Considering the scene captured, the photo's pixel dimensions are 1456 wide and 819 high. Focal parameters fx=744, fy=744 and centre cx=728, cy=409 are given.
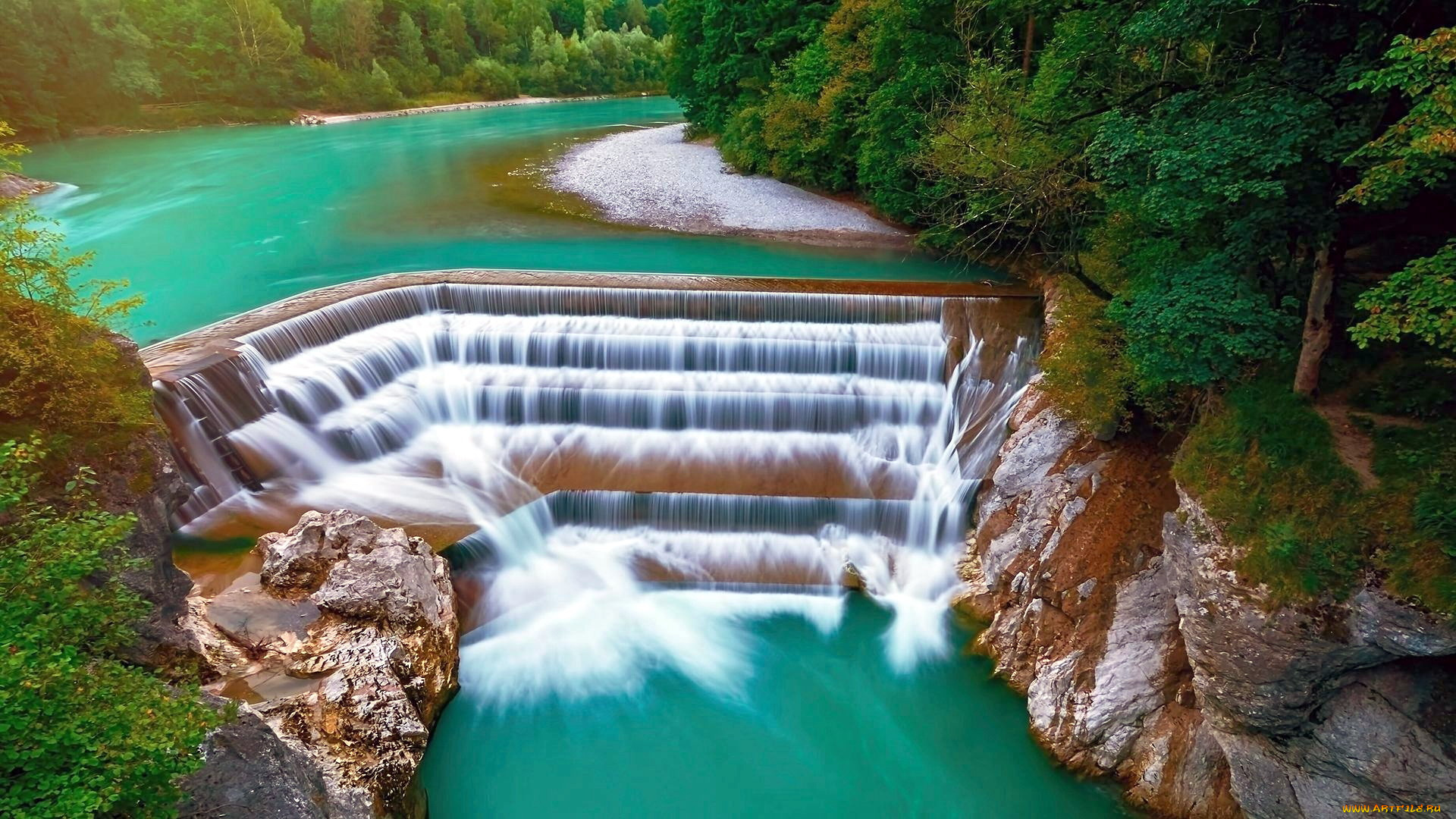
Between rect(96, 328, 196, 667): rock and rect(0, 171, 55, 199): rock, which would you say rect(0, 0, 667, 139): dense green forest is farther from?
rect(96, 328, 196, 667): rock

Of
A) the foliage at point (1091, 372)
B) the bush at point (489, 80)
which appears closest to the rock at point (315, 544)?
the foliage at point (1091, 372)

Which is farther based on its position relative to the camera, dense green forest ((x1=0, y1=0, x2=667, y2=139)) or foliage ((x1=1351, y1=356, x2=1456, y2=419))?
dense green forest ((x1=0, y1=0, x2=667, y2=139))

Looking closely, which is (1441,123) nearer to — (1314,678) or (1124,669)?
(1314,678)

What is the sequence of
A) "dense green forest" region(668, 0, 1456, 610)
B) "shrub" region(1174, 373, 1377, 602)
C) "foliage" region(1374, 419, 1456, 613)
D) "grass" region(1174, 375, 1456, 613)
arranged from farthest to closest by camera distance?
"shrub" region(1174, 373, 1377, 602) → "grass" region(1174, 375, 1456, 613) → "foliage" region(1374, 419, 1456, 613) → "dense green forest" region(668, 0, 1456, 610)

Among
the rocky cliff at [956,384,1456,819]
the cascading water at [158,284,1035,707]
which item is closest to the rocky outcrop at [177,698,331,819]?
the cascading water at [158,284,1035,707]

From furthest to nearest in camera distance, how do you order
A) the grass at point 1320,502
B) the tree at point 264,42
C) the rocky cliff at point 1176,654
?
1. the tree at point 264,42
2. the rocky cliff at point 1176,654
3. the grass at point 1320,502

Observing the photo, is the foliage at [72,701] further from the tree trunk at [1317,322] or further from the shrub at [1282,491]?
the tree trunk at [1317,322]

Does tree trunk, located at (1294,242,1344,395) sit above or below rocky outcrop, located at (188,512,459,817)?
above
